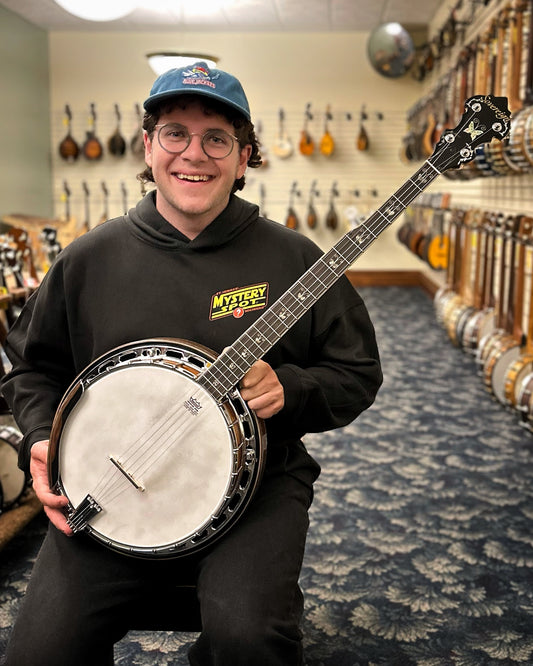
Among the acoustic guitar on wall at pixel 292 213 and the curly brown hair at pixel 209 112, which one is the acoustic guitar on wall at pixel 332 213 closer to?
the acoustic guitar on wall at pixel 292 213

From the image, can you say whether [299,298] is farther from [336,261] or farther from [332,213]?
[332,213]

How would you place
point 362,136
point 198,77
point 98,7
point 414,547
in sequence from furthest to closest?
point 362,136 → point 98,7 → point 414,547 → point 198,77

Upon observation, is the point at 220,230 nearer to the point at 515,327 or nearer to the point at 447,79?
the point at 515,327

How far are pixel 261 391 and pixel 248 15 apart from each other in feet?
26.8

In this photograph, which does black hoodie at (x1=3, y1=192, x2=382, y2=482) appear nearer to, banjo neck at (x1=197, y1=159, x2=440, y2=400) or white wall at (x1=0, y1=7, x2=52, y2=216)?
banjo neck at (x1=197, y1=159, x2=440, y2=400)

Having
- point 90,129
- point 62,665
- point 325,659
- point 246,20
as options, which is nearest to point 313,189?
point 246,20

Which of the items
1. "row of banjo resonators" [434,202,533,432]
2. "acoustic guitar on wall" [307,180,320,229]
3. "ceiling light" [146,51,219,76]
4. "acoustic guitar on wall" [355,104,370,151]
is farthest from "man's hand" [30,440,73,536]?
"acoustic guitar on wall" [355,104,370,151]

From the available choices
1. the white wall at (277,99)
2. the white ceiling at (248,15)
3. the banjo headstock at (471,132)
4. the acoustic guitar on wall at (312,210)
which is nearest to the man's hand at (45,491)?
the banjo headstock at (471,132)

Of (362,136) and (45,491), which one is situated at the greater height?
(362,136)

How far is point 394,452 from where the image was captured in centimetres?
374

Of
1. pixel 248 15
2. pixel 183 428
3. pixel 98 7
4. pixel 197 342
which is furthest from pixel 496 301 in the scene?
pixel 248 15

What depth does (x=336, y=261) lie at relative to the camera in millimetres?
1486

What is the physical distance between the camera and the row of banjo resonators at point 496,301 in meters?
3.85

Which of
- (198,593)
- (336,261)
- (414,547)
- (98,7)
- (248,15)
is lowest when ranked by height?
(414,547)
